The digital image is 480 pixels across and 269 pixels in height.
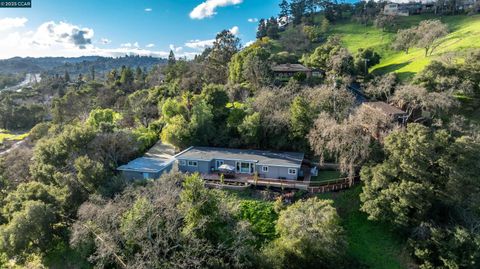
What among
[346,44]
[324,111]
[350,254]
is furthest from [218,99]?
[346,44]

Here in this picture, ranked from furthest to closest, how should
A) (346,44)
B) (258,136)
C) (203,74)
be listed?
(346,44) < (203,74) < (258,136)

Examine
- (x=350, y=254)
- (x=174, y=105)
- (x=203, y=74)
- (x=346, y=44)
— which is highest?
(x=346, y=44)

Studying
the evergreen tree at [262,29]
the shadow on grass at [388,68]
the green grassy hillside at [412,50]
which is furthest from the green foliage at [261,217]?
the evergreen tree at [262,29]

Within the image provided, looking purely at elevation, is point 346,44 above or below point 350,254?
above

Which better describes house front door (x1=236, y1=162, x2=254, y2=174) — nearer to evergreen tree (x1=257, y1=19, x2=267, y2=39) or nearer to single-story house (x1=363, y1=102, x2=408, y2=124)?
single-story house (x1=363, y1=102, x2=408, y2=124)

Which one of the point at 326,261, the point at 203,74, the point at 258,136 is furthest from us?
the point at 203,74

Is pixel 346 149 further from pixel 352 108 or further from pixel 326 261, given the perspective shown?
pixel 326 261

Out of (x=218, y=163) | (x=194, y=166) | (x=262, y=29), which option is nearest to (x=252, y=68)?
(x=218, y=163)
